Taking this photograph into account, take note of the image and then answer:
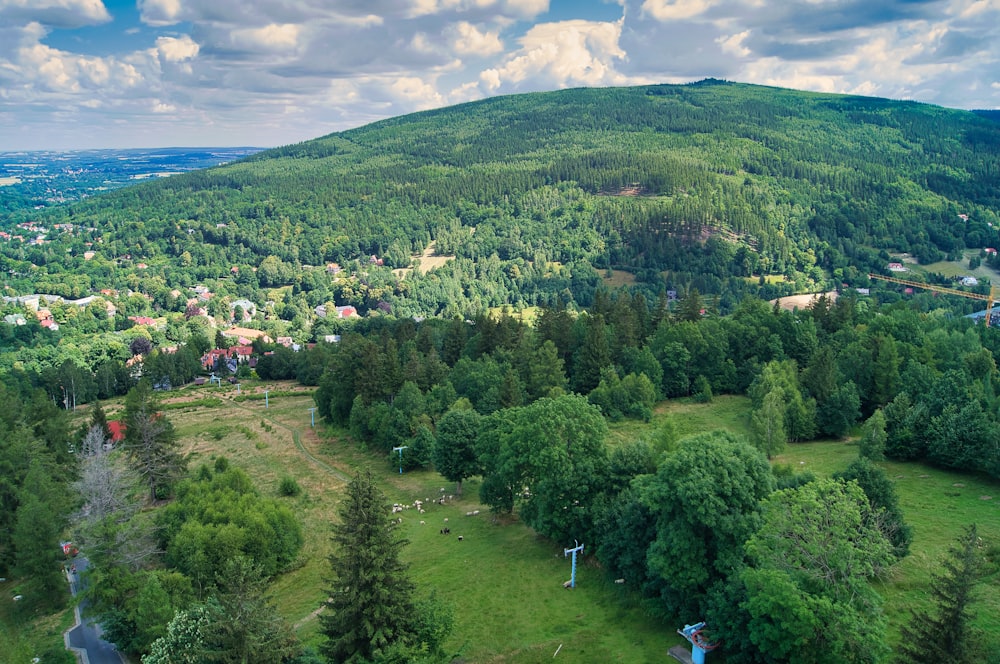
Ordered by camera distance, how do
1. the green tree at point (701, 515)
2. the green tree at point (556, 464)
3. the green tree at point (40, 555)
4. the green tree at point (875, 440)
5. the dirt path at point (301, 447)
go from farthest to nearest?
the dirt path at point (301, 447)
the green tree at point (875, 440)
the green tree at point (40, 555)
the green tree at point (556, 464)
the green tree at point (701, 515)

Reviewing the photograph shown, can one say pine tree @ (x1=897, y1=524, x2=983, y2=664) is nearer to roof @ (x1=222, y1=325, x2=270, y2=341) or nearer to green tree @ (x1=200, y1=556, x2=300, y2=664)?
green tree @ (x1=200, y1=556, x2=300, y2=664)

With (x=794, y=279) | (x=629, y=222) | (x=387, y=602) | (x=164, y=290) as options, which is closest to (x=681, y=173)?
(x=629, y=222)

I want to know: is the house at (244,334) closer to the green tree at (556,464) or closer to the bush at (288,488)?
the bush at (288,488)

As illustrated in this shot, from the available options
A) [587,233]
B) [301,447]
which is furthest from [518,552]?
[587,233]

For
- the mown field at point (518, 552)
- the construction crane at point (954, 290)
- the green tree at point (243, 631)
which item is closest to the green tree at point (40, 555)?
the mown field at point (518, 552)

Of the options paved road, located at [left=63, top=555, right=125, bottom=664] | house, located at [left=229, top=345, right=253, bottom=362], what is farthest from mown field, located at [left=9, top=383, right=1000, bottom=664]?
house, located at [left=229, top=345, right=253, bottom=362]

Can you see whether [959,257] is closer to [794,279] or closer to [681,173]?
[794,279]
